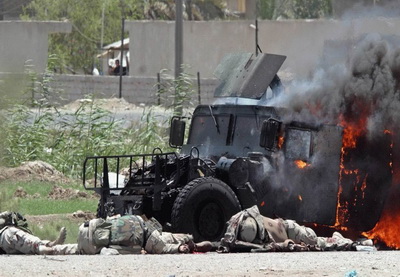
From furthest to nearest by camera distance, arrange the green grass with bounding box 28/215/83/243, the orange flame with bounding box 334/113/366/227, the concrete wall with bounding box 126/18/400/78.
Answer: the concrete wall with bounding box 126/18/400/78 < the green grass with bounding box 28/215/83/243 < the orange flame with bounding box 334/113/366/227

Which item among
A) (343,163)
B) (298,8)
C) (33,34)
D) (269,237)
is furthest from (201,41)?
(269,237)

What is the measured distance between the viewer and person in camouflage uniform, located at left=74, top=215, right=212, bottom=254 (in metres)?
15.6

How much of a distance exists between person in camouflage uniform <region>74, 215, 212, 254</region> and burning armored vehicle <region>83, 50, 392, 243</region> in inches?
20.3

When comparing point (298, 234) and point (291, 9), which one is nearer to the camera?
point (298, 234)

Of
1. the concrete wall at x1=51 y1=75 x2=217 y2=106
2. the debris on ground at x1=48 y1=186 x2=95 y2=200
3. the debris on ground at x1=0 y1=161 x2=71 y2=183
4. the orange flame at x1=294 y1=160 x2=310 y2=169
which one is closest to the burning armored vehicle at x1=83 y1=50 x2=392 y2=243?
the orange flame at x1=294 y1=160 x2=310 y2=169

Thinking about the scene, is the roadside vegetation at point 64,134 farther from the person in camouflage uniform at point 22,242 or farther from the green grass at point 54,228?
the person in camouflage uniform at point 22,242

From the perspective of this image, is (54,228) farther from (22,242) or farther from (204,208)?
(204,208)

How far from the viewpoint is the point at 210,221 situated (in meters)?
16.6

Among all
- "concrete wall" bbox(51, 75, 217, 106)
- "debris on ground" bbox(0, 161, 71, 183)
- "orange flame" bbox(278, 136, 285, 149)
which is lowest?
"debris on ground" bbox(0, 161, 71, 183)

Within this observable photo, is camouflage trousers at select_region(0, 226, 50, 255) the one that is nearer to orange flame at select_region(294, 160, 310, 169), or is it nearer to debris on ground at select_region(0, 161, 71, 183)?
orange flame at select_region(294, 160, 310, 169)

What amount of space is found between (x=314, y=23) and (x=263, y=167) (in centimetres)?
2930

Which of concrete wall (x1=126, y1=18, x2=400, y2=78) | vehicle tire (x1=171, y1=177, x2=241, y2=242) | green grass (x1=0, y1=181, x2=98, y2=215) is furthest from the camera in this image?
concrete wall (x1=126, y1=18, x2=400, y2=78)

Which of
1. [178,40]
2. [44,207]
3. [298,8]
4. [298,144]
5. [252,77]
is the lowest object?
[44,207]

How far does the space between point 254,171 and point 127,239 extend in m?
2.23
